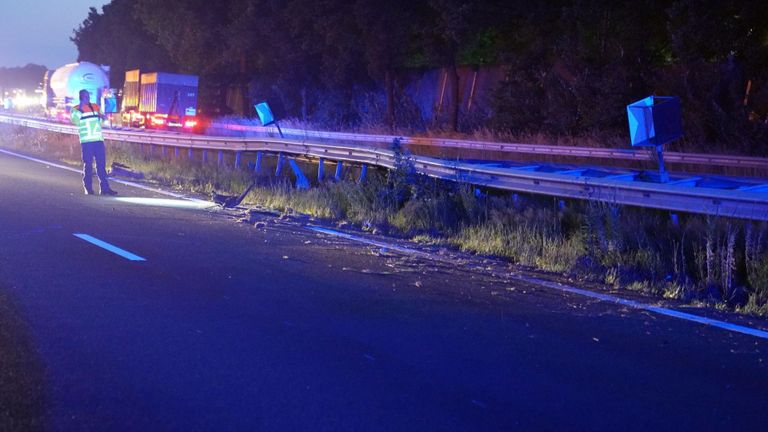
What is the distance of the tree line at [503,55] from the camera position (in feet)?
82.0

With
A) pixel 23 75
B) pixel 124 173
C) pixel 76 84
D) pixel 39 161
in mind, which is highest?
pixel 23 75

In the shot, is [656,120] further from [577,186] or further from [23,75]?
[23,75]

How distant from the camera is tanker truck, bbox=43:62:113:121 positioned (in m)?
43.4

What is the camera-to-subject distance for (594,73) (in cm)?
2922

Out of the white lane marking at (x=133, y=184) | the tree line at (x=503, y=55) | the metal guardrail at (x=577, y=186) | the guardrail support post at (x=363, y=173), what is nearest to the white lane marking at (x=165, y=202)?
the white lane marking at (x=133, y=184)

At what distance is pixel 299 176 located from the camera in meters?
17.6

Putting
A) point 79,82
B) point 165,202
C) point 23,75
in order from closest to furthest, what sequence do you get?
point 165,202
point 79,82
point 23,75

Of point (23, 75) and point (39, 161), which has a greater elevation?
point (23, 75)

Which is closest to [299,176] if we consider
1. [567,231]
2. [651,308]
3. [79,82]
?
[567,231]

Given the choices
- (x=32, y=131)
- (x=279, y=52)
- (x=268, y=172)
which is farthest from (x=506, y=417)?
(x=279, y=52)

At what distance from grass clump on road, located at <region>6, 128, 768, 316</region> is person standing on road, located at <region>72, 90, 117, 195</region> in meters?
2.98

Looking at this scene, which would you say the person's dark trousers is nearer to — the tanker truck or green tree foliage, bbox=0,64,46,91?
the tanker truck

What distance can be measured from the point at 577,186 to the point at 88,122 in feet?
32.3

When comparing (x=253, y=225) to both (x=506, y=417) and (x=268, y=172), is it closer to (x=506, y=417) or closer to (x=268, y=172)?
(x=268, y=172)
